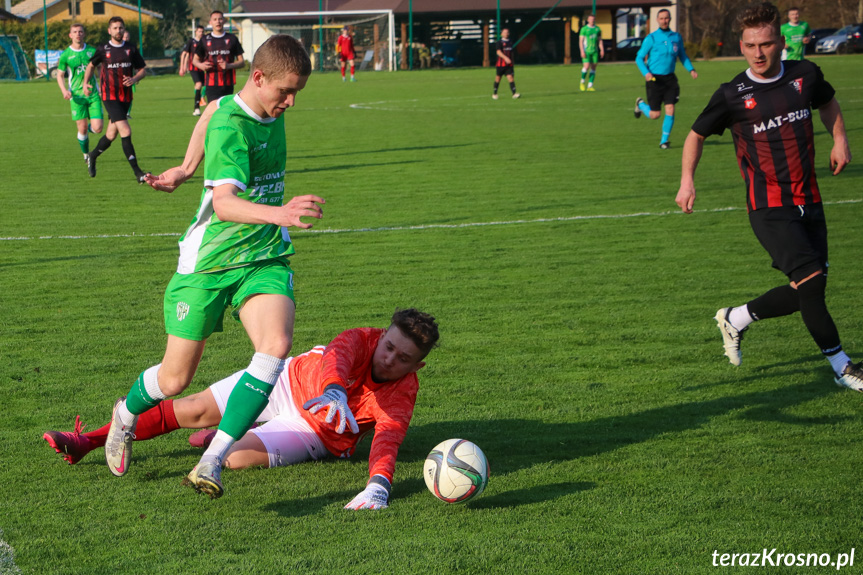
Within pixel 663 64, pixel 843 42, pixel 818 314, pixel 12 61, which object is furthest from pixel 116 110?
pixel 843 42

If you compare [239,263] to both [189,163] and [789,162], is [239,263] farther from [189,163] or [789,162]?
[789,162]

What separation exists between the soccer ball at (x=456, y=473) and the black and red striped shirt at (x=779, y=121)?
7.93ft

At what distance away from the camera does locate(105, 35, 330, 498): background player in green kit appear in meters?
3.71

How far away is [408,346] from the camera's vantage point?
4.12 m

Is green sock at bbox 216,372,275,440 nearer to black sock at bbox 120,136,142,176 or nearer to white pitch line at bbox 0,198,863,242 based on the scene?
white pitch line at bbox 0,198,863,242

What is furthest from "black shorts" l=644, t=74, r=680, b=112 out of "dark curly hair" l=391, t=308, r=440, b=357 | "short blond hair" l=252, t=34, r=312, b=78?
"short blond hair" l=252, t=34, r=312, b=78

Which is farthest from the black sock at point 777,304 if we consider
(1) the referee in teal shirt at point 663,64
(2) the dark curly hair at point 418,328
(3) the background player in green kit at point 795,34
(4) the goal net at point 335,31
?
(4) the goal net at point 335,31

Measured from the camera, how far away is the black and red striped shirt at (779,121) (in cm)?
527

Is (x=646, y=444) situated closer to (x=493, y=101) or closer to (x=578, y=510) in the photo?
(x=578, y=510)

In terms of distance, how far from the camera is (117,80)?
1343 centimetres

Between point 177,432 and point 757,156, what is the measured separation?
3446 millimetres

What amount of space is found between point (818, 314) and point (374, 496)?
2.86 meters

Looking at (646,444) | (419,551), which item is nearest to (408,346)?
(419,551)
